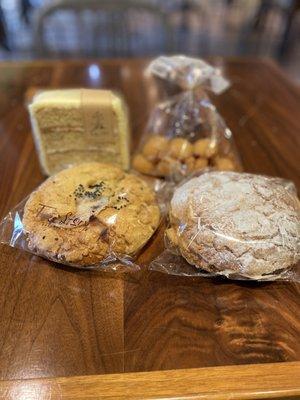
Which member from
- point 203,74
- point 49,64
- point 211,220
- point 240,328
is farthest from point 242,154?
point 49,64

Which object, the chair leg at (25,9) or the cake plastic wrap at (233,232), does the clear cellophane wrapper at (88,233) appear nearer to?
the cake plastic wrap at (233,232)

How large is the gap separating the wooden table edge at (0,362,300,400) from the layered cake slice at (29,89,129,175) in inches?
18.2

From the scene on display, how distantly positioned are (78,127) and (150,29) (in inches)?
86.8

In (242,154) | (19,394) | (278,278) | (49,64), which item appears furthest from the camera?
(49,64)

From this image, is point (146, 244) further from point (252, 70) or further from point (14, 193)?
point (252, 70)

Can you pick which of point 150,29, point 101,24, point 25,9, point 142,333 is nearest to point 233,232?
point 142,333

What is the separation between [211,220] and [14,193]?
42cm

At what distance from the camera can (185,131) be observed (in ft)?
2.72

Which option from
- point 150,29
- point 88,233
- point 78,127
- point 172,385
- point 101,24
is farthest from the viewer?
point 150,29

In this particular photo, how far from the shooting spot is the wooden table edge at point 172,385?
43 centimetres

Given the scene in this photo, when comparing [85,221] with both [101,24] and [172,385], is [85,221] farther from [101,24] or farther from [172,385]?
[101,24]

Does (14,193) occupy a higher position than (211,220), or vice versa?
(211,220)

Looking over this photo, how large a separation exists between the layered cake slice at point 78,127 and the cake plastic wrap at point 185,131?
7cm

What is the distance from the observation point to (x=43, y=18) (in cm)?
129
